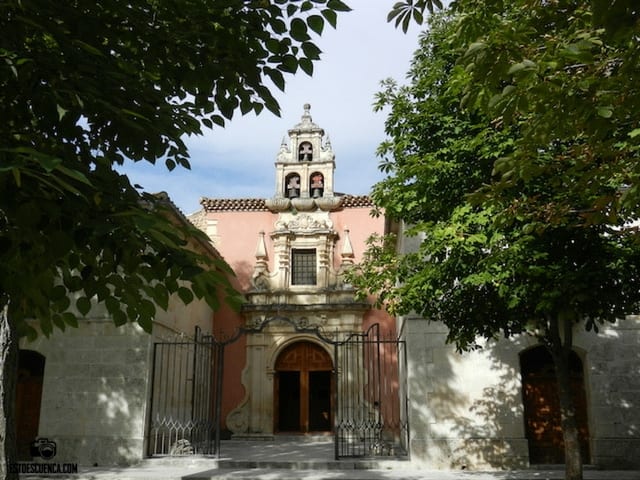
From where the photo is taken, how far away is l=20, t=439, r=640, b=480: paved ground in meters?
9.15

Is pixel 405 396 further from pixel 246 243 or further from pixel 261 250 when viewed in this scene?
pixel 246 243

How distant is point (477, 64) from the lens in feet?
11.1

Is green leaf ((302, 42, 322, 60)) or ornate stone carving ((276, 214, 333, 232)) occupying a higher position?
ornate stone carving ((276, 214, 333, 232))

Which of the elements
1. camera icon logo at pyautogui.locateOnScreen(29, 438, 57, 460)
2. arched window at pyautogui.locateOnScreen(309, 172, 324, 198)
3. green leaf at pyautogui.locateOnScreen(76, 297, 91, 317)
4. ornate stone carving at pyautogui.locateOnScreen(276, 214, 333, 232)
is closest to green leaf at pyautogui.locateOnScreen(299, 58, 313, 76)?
green leaf at pyautogui.locateOnScreen(76, 297, 91, 317)

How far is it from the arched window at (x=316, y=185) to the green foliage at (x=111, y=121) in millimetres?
13736

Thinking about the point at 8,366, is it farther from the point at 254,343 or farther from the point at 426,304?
the point at 254,343

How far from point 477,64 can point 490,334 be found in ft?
15.9

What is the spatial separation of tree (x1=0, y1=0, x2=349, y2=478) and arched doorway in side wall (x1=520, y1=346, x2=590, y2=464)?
8604 mm

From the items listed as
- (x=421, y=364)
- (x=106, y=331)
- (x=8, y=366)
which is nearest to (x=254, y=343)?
(x=106, y=331)

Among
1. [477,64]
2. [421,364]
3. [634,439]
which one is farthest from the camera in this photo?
[421,364]

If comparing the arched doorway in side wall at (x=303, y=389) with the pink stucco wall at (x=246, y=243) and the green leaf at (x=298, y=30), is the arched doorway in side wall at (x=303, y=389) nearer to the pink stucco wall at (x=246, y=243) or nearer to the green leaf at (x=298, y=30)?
the pink stucco wall at (x=246, y=243)

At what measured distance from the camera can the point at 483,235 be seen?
658 cm

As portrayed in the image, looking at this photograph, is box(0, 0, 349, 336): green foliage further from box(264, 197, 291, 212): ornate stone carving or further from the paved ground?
box(264, 197, 291, 212): ornate stone carving

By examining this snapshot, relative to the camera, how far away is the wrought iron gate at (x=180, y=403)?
431 inches
